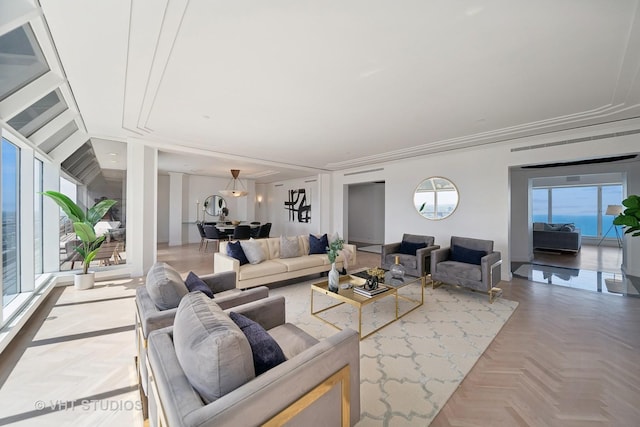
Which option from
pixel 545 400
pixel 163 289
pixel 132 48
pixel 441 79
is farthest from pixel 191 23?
pixel 545 400

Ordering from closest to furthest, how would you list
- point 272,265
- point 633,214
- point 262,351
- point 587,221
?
point 262,351 < point 633,214 < point 272,265 < point 587,221

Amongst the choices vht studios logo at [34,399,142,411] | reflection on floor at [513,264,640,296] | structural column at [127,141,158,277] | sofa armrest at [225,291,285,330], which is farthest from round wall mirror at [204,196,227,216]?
reflection on floor at [513,264,640,296]

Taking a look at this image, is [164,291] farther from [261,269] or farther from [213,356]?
[261,269]

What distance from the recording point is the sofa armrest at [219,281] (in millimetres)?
2713

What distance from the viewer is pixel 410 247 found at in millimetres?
4945

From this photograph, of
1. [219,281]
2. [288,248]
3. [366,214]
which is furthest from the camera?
[366,214]

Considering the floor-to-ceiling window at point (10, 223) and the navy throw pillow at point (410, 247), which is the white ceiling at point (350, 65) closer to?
the floor-to-ceiling window at point (10, 223)

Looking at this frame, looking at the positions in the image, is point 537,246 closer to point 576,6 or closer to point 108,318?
point 576,6

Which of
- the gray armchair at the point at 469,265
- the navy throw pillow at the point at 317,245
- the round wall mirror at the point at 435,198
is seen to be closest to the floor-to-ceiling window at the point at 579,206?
the round wall mirror at the point at 435,198

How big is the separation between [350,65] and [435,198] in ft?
14.0

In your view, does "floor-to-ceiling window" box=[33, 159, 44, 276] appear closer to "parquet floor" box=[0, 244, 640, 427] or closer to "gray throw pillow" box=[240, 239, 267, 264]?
"parquet floor" box=[0, 244, 640, 427]

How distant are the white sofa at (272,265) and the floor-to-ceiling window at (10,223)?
7.84 feet

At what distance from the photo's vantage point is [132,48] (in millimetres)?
2186

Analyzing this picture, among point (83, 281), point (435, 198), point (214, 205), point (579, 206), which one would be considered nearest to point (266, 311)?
point (83, 281)
